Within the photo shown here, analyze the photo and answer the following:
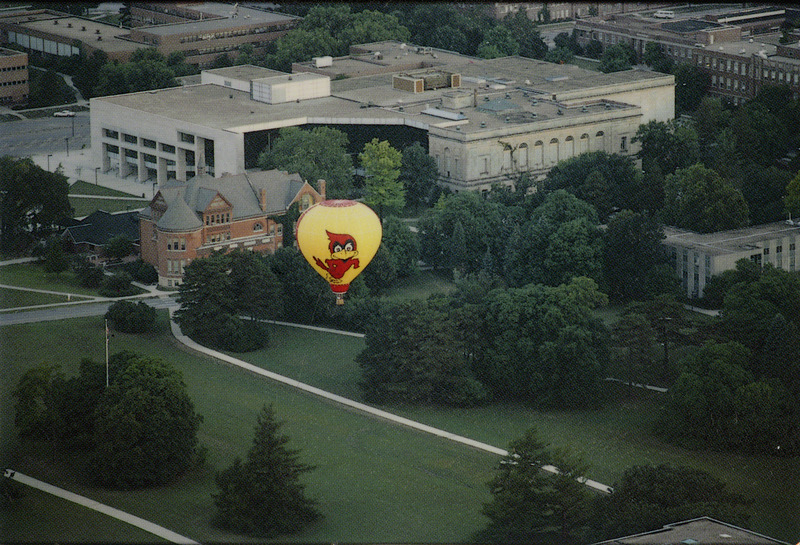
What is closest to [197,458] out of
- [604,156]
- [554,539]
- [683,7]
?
[554,539]

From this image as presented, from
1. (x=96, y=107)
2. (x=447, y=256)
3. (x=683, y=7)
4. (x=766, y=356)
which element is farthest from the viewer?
(x=683, y=7)

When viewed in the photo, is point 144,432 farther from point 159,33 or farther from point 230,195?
point 159,33

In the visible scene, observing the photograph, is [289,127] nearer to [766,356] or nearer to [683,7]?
[766,356]

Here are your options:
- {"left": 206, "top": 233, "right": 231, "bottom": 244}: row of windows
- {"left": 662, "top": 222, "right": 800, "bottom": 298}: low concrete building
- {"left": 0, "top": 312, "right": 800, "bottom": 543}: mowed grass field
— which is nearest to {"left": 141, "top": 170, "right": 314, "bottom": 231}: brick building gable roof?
{"left": 206, "top": 233, "right": 231, "bottom": 244}: row of windows

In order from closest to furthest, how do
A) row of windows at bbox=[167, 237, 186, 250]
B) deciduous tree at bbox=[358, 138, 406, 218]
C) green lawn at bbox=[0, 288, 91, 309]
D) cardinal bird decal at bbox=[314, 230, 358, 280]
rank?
cardinal bird decal at bbox=[314, 230, 358, 280] → green lawn at bbox=[0, 288, 91, 309] → row of windows at bbox=[167, 237, 186, 250] → deciduous tree at bbox=[358, 138, 406, 218]

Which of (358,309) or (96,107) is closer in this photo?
(358,309)

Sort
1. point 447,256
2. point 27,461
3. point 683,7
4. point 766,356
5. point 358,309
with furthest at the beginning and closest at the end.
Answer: point 683,7 < point 447,256 < point 358,309 < point 766,356 < point 27,461

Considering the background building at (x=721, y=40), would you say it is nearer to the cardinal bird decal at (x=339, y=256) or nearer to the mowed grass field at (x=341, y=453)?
the mowed grass field at (x=341, y=453)

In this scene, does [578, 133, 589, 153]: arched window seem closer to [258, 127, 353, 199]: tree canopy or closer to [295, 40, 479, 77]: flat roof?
[258, 127, 353, 199]: tree canopy
